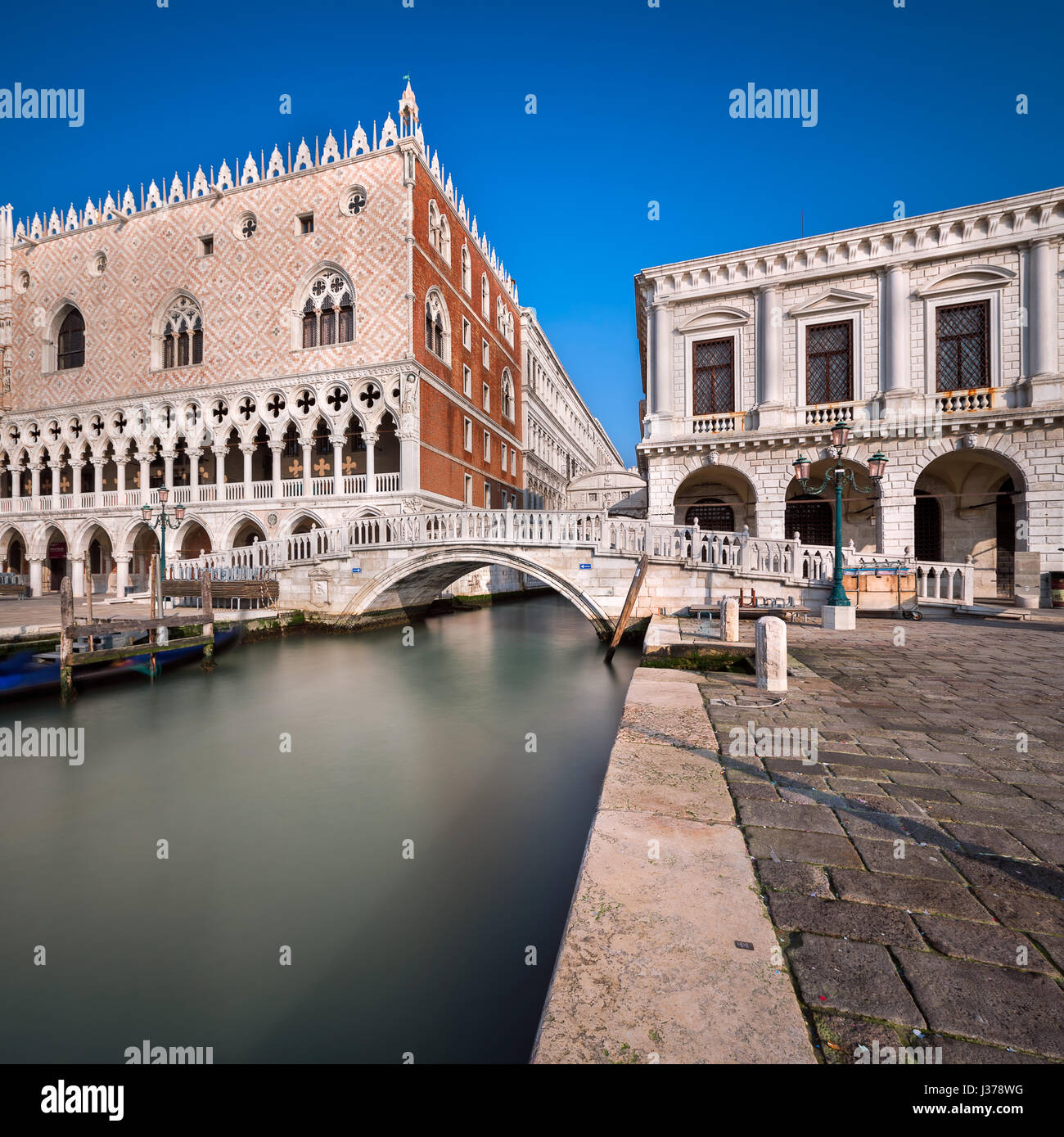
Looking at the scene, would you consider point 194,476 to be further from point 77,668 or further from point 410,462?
point 77,668

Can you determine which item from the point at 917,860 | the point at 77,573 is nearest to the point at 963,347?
the point at 917,860

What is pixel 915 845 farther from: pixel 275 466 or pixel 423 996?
pixel 275 466

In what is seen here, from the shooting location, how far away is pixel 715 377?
17.5 m

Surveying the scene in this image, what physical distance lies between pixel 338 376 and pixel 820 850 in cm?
2024

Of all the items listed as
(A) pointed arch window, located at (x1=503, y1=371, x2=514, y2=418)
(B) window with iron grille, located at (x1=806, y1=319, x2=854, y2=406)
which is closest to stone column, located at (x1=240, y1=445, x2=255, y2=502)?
(A) pointed arch window, located at (x1=503, y1=371, x2=514, y2=418)

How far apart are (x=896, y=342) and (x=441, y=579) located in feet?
47.9

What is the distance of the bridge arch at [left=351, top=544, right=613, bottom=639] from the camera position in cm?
1332

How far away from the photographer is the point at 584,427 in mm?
55312

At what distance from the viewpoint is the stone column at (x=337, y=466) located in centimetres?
1894

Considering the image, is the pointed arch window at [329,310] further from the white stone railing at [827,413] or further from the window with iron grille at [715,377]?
the white stone railing at [827,413]

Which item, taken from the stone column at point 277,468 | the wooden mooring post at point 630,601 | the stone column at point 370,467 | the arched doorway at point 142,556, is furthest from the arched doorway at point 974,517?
the arched doorway at point 142,556

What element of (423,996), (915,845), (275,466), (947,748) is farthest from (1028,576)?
(275,466)

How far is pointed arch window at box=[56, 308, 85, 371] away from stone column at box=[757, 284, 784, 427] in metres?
27.6

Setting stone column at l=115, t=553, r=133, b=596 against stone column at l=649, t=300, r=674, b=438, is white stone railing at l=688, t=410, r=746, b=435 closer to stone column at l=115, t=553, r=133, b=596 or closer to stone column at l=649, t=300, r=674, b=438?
stone column at l=649, t=300, r=674, b=438
